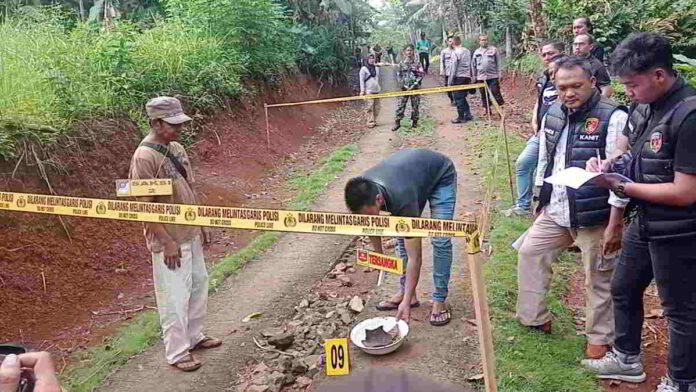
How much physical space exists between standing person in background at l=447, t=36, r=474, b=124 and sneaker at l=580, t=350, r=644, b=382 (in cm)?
937

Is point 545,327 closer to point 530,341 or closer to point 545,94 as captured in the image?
point 530,341

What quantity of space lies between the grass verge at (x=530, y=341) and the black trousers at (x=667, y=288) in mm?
480

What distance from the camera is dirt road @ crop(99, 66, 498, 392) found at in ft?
12.8

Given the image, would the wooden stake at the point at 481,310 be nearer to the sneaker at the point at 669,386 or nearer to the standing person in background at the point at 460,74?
the sneaker at the point at 669,386

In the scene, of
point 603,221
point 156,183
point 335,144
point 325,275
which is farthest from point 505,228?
point 335,144

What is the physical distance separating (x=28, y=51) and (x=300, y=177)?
458cm

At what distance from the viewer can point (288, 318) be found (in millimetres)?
5090

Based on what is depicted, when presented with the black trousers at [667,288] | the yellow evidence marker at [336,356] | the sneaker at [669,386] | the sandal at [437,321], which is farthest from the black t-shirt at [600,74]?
the yellow evidence marker at [336,356]

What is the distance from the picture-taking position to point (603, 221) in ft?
11.6

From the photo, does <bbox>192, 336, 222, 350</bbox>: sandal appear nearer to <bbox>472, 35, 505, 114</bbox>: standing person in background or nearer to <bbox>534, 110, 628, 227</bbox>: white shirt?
<bbox>534, 110, 628, 227</bbox>: white shirt

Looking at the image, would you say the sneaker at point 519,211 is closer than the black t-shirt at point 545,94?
No

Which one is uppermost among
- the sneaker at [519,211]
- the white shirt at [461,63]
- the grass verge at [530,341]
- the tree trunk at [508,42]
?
the tree trunk at [508,42]

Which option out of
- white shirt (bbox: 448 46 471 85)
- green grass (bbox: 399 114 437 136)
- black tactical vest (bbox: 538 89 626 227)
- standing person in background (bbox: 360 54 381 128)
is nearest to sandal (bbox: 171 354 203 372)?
black tactical vest (bbox: 538 89 626 227)

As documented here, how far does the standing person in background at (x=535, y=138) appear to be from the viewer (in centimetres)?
Answer: 555
